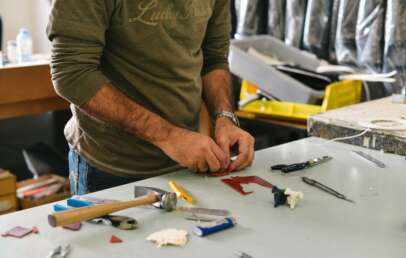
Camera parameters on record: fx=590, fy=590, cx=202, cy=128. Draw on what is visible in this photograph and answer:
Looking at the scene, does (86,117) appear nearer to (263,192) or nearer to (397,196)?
(263,192)

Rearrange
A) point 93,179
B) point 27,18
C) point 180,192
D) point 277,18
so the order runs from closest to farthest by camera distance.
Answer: point 180,192
point 93,179
point 277,18
point 27,18

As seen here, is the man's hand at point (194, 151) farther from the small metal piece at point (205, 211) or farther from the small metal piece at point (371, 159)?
the small metal piece at point (371, 159)

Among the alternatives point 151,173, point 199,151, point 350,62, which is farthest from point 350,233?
point 350,62

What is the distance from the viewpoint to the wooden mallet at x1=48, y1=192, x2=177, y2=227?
2.86ft

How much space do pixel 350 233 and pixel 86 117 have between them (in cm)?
63

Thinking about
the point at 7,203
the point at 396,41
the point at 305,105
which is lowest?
the point at 7,203

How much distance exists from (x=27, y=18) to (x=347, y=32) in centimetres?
233

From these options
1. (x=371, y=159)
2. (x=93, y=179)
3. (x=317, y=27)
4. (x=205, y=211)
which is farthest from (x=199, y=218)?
(x=317, y=27)

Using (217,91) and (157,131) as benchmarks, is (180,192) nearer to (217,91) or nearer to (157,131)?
(157,131)

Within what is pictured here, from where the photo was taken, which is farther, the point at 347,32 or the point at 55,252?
the point at 347,32

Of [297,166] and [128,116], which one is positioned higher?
[128,116]

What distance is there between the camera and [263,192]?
1.10 m

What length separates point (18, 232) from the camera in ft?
2.96

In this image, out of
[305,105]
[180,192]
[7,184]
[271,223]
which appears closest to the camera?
[271,223]
